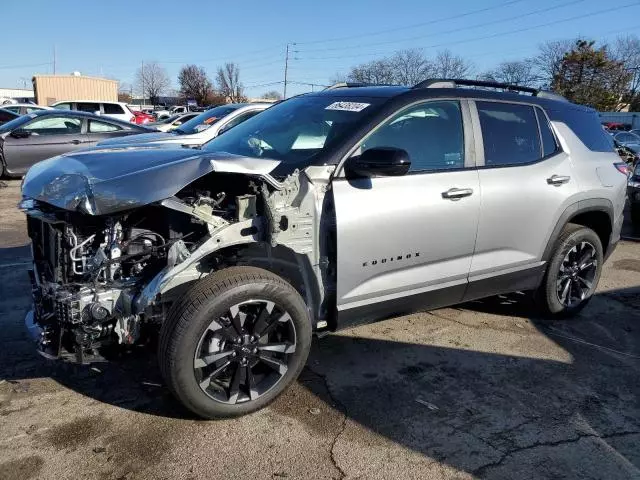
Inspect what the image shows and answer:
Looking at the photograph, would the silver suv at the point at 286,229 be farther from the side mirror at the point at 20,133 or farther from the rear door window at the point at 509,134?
the side mirror at the point at 20,133

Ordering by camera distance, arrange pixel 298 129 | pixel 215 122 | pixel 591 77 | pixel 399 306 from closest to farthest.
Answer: pixel 399 306 → pixel 298 129 → pixel 215 122 → pixel 591 77

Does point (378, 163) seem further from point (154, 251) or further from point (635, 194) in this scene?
point (635, 194)

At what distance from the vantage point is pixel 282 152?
3477 mm

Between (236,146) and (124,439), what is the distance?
2.05 metres

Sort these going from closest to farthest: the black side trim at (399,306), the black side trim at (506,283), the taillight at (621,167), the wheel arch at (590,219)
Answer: the black side trim at (399,306) → the black side trim at (506,283) → the wheel arch at (590,219) → the taillight at (621,167)

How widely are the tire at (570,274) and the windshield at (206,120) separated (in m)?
5.39

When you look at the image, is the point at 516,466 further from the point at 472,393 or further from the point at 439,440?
the point at 472,393

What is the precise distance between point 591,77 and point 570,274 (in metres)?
62.7

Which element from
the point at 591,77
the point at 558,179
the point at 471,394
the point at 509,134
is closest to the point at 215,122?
the point at 509,134

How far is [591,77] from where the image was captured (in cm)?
5766

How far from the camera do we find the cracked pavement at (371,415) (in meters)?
2.59

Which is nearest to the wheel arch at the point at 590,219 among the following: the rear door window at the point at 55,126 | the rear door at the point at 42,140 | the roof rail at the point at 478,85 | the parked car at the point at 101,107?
the roof rail at the point at 478,85

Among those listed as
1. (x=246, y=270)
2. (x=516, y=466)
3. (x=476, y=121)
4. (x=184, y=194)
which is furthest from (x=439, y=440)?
(x=476, y=121)

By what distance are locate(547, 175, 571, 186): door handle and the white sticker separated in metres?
1.62
